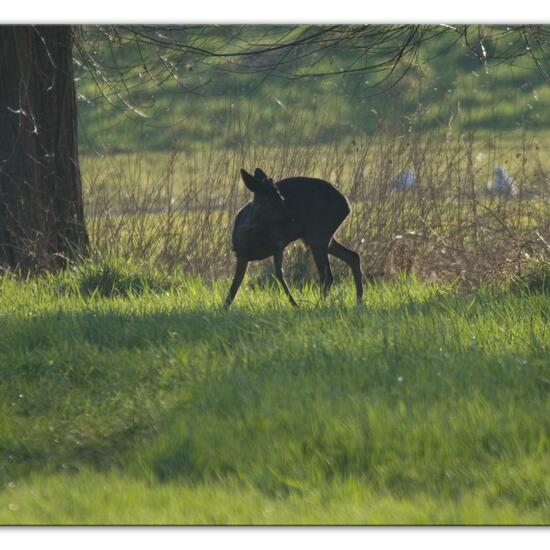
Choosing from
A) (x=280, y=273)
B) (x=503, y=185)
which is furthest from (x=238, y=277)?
(x=503, y=185)

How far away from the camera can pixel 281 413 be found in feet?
21.3

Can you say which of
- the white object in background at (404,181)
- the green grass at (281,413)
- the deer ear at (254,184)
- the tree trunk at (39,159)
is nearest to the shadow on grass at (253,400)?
the green grass at (281,413)

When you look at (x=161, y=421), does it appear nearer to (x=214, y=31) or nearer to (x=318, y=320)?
(x=318, y=320)

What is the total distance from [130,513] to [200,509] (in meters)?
0.30

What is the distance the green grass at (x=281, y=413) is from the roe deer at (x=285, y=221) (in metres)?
0.30

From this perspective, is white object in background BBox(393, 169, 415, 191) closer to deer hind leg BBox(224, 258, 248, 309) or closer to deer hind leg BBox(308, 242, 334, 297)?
deer hind leg BBox(308, 242, 334, 297)

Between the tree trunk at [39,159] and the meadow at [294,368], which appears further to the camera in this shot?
the tree trunk at [39,159]

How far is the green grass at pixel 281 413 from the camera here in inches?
223

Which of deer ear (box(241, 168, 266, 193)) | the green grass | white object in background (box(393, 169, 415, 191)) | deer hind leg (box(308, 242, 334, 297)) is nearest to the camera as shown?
the green grass

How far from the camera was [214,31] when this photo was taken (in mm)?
9414

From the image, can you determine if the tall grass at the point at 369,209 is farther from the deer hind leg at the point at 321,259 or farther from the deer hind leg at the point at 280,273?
the deer hind leg at the point at 280,273

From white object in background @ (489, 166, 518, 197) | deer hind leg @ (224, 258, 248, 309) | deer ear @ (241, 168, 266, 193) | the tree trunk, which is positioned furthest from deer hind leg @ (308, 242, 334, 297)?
white object in background @ (489, 166, 518, 197)

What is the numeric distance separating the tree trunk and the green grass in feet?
7.34

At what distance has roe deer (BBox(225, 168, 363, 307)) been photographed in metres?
8.55
